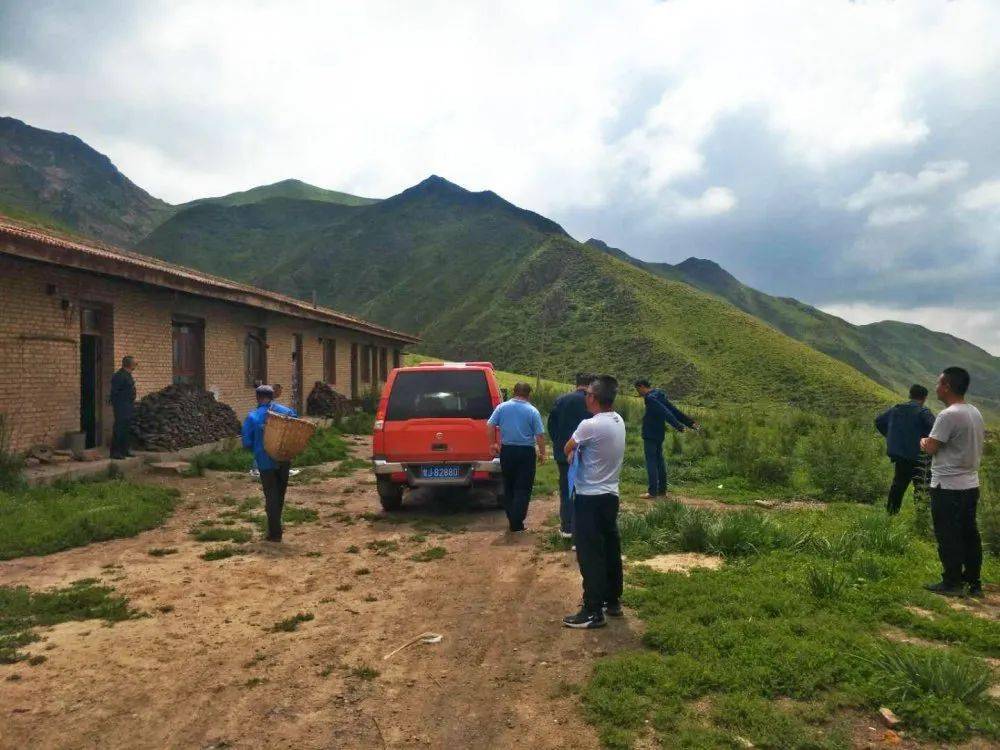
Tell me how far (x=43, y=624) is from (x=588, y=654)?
155 inches

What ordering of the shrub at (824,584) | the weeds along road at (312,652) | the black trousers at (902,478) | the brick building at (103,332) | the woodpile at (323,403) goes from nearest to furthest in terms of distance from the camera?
the weeds along road at (312,652)
the shrub at (824,584)
the black trousers at (902,478)
the brick building at (103,332)
the woodpile at (323,403)

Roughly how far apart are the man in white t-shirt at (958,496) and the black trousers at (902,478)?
124 inches

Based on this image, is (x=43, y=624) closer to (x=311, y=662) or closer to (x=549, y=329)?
(x=311, y=662)

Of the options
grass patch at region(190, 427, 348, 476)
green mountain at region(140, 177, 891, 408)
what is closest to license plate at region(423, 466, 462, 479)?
grass patch at region(190, 427, 348, 476)

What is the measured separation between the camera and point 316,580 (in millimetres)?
6008

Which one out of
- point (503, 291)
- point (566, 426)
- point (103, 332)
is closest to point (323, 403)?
point (103, 332)

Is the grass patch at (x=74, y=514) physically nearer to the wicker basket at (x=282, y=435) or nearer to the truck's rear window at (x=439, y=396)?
the wicker basket at (x=282, y=435)

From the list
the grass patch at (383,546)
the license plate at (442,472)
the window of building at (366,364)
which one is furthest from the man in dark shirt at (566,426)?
the window of building at (366,364)

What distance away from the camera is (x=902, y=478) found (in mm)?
8258

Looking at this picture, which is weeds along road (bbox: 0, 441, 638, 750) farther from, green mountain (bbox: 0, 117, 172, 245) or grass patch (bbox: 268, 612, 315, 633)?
green mountain (bbox: 0, 117, 172, 245)

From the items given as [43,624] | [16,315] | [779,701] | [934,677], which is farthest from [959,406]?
[16,315]

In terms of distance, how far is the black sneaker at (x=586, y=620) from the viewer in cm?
461

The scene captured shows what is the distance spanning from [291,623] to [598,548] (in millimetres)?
2333

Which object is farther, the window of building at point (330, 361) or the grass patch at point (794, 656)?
the window of building at point (330, 361)
